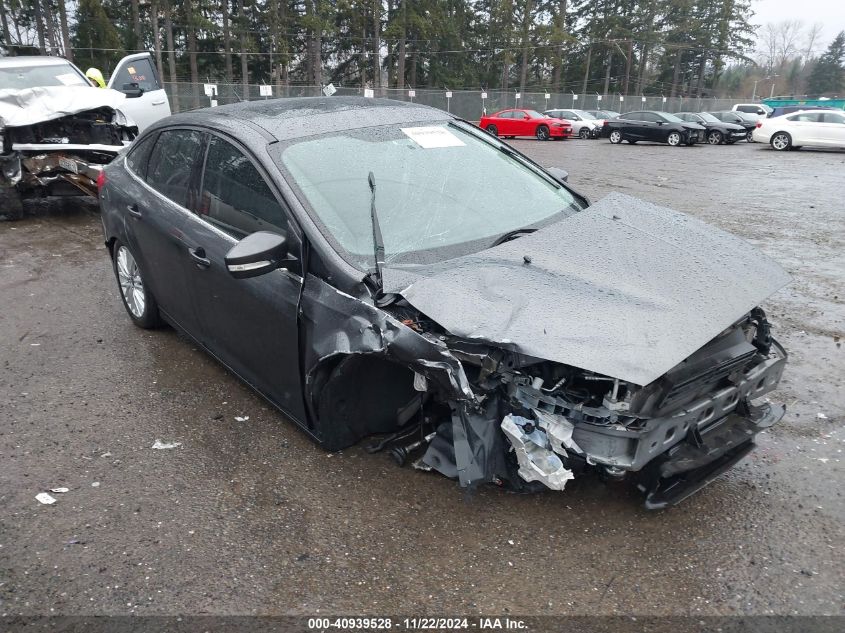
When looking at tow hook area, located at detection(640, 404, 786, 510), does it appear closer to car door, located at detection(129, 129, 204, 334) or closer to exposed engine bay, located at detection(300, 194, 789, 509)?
exposed engine bay, located at detection(300, 194, 789, 509)

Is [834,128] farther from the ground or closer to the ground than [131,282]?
farther from the ground

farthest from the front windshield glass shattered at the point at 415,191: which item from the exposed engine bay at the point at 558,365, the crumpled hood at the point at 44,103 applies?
the crumpled hood at the point at 44,103

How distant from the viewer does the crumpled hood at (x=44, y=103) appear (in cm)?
822

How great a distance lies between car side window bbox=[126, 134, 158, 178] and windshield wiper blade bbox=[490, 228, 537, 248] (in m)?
2.68

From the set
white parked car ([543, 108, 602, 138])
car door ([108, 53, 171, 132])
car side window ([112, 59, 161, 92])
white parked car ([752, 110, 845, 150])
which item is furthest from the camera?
white parked car ([543, 108, 602, 138])

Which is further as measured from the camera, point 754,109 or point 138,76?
point 754,109

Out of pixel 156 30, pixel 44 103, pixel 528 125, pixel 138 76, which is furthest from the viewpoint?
pixel 156 30

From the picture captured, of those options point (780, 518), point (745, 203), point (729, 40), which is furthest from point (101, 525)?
point (729, 40)

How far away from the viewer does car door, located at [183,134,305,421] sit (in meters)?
3.03

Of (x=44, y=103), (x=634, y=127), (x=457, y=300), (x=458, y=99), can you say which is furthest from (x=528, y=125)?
(x=457, y=300)

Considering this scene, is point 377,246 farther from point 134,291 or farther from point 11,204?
point 11,204

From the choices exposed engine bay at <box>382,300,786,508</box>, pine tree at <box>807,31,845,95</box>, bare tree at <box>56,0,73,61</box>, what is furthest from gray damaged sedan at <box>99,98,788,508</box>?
pine tree at <box>807,31,845,95</box>

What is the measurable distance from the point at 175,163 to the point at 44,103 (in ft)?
20.1

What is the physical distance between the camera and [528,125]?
28.5 m
